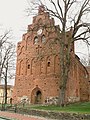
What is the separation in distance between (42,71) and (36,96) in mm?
3841

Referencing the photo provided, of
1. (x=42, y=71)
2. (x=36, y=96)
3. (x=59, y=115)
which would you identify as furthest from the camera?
(x=36, y=96)

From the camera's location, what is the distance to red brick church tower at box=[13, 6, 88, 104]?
110ft

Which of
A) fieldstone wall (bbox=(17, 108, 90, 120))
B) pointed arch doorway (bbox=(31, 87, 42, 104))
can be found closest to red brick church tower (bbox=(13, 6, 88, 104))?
pointed arch doorway (bbox=(31, 87, 42, 104))

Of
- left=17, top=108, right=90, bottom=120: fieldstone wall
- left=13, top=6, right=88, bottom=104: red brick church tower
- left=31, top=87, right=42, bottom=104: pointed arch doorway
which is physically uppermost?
left=13, top=6, right=88, bottom=104: red brick church tower

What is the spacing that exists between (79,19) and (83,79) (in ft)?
46.4

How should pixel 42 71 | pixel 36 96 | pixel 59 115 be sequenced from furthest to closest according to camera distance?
pixel 36 96 → pixel 42 71 → pixel 59 115

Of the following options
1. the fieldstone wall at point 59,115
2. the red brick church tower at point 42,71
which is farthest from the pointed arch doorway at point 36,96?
the fieldstone wall at point 59,115

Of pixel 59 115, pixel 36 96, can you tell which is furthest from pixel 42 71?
pixel 59 115

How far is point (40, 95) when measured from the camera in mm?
35281

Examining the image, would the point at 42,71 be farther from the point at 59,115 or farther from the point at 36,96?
the point at 59,115

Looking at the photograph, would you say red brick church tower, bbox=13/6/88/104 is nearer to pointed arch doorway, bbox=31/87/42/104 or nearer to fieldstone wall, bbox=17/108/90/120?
pointed arch doorway, bbox=31/87/42/104

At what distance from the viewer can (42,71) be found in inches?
1382

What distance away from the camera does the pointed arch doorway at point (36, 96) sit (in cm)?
3517

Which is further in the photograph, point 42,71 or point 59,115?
point 42,71
